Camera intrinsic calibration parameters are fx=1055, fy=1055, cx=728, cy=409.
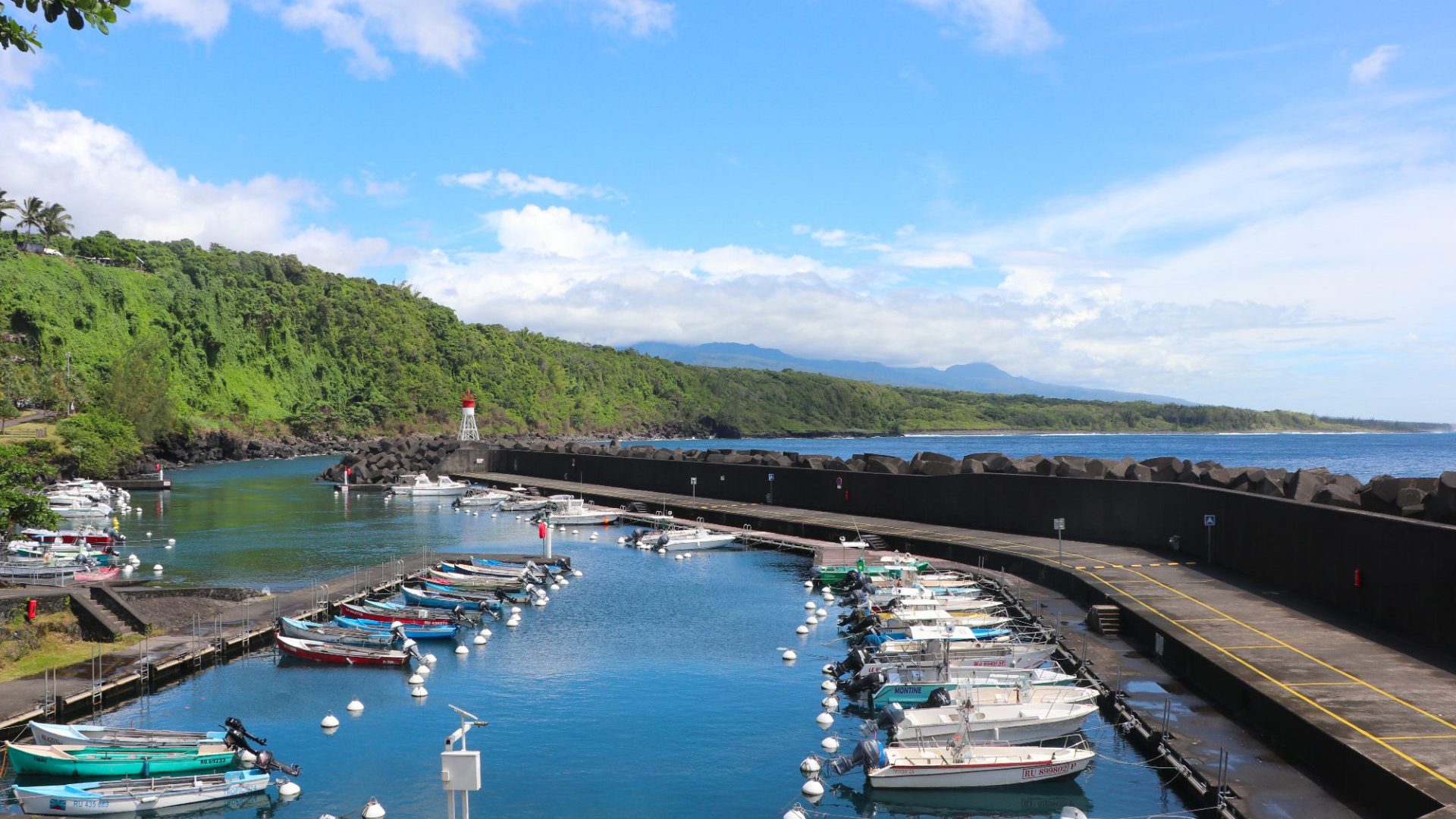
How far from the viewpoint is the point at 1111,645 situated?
Result: 1094 inches

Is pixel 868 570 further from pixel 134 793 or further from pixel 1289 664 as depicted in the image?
pixel 134 793

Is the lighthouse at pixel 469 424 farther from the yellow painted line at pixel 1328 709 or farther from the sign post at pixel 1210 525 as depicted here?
the yellow painted line at pixel 1328 709

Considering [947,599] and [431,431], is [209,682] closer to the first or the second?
[947,599]

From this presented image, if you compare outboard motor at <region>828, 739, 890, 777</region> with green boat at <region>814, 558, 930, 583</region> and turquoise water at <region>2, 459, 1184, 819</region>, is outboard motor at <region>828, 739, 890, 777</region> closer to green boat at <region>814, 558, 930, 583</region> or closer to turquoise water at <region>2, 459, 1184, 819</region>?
turquoise water at <region>2, 459, 1184, 819</region>

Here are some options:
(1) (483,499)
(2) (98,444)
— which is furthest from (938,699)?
(2) (98,444)

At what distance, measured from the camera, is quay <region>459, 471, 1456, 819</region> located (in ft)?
53.6

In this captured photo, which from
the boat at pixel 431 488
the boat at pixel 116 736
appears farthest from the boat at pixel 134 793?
the boat at pixel 431 488

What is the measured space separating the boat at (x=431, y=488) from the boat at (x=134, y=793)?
67210mm

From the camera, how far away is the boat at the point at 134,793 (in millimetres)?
18531

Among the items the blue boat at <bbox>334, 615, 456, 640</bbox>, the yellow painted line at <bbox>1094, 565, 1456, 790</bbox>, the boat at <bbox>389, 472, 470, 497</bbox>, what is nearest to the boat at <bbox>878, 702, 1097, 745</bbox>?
the yellow painted line at <bbox>1094, 565, 1456, 790</bbox>

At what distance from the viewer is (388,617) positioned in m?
35.2

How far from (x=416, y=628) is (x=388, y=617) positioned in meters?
1.44

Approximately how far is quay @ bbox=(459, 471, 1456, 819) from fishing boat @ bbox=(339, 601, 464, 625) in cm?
2012

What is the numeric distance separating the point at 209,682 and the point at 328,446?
482ft
